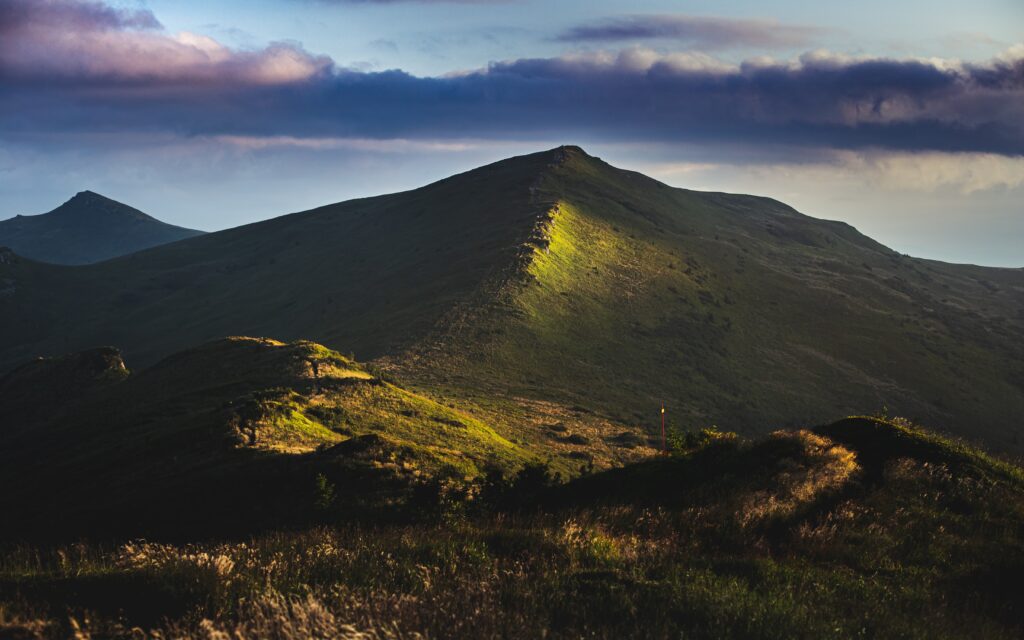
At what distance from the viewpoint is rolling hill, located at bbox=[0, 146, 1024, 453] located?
102 meters

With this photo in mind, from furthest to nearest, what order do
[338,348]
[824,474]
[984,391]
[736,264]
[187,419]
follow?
[736,264]
[984,391]
[338,348]
[187,419]
[824,474]

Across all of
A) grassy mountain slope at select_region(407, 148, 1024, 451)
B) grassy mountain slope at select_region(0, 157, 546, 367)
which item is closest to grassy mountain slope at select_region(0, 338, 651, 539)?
grassy mountain slope at select_region(407, 148, 1024, 451)

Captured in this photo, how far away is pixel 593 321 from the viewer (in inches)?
4840

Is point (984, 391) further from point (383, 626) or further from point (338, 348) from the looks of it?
point (383, 626)

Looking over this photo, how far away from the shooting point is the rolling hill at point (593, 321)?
10231cm

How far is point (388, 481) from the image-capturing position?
28750mm

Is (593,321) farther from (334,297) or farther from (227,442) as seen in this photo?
(227,442)

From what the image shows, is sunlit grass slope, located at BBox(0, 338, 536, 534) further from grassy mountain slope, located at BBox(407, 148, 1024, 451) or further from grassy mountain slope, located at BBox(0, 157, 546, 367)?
grassy mountain slope, located at BBox(0, 157, 546, 367)

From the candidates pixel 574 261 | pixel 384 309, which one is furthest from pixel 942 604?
pixel 574 261

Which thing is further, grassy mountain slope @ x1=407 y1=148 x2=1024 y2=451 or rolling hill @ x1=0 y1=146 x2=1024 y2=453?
grassy mountain slope @ x1=407 y1=148 x2=1024 y2=451

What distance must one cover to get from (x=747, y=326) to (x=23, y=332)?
158 meters

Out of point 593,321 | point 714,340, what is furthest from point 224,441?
point 714,340

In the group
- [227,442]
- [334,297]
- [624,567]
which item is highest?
[334,297]

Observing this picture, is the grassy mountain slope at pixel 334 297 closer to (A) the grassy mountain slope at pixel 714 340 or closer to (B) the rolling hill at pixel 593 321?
(B) the rolling hill at pixel 593 321
